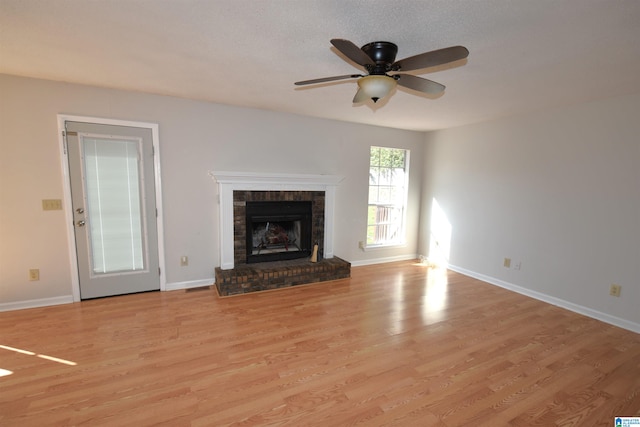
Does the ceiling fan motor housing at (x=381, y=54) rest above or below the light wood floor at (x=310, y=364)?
above

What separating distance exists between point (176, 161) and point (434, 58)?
9.94 feet

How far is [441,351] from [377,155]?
328 cm

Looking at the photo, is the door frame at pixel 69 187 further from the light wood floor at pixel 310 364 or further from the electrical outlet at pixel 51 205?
the light wood floor at pixel 310 364

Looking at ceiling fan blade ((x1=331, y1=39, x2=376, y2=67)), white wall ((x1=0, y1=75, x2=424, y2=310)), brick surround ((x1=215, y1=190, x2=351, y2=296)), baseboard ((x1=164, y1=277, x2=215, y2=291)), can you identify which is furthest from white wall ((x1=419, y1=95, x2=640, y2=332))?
baseboard ((x1=164, y1=277, x2=215, y2=291))

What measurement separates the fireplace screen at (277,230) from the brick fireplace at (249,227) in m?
0.05

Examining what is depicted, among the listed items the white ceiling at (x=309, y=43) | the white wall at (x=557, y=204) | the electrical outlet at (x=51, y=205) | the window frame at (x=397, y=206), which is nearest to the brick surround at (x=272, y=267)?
the window frame at (x=397, y=206)

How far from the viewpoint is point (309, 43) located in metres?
1.94

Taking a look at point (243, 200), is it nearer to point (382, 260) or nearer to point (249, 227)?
point (249, 227)

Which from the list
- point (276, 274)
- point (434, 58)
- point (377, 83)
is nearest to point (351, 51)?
point (377, 83)

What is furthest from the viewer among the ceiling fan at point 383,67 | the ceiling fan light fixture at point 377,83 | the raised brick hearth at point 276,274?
the raised brick hearth at point 276,274

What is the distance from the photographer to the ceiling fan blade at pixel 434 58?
1.49 metres

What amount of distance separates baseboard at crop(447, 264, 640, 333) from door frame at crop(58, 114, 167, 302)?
442 cm

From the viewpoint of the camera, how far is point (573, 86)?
2.61m

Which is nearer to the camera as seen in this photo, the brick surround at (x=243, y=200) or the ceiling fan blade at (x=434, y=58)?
the ceiling fan blade at (x=434, y=58)
